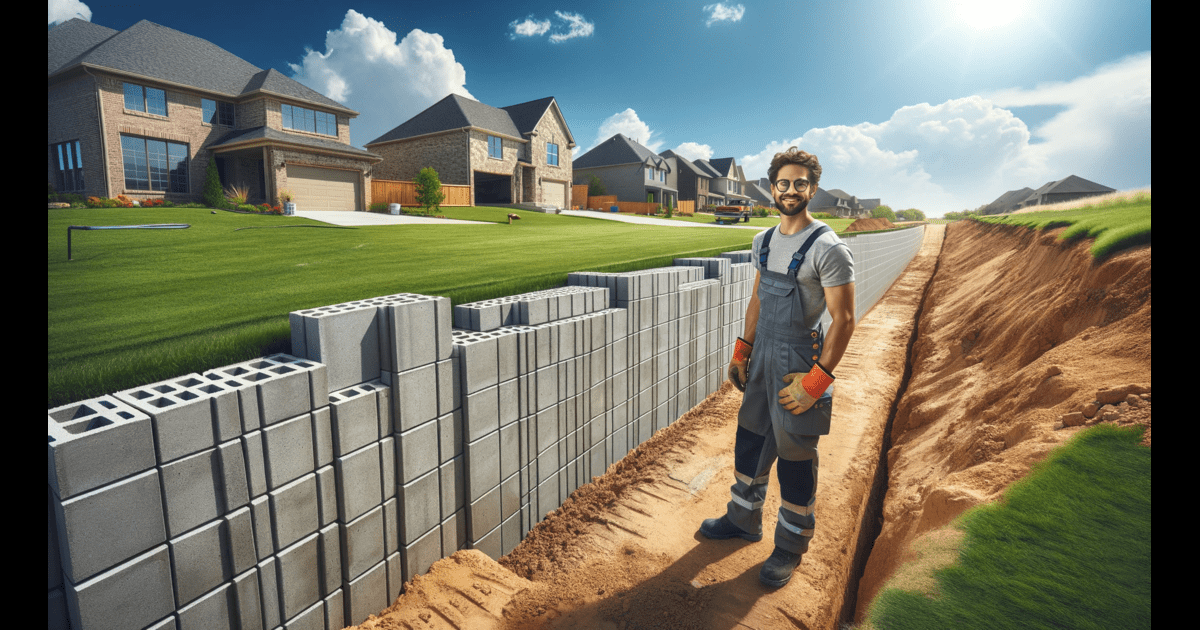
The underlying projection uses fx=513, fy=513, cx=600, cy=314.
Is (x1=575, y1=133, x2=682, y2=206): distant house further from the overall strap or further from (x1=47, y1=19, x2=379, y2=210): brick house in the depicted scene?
the overall strap

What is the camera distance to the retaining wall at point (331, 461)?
82.6 inches

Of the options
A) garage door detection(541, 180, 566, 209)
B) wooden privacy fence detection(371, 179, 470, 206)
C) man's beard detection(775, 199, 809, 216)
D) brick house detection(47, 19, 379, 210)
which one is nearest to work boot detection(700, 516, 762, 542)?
man's beard detection(775, 199, 809, 216)

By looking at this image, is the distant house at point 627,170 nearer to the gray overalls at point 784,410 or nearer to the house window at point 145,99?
the house window at point 145,99

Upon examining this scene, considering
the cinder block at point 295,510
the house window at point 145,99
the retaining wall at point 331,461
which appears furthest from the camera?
the house window at point 145,99

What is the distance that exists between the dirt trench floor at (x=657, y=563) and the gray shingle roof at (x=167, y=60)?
2732 centimetres

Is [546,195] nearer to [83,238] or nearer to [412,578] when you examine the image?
[83,238]

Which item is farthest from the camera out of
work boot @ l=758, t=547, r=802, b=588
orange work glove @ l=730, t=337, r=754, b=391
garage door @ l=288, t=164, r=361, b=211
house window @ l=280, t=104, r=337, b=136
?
house window @ l=280, t=104, r=337, b=136

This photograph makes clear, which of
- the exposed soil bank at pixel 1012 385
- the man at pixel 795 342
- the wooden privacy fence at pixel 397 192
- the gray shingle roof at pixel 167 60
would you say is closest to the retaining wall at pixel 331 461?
the man at pixel 795 342

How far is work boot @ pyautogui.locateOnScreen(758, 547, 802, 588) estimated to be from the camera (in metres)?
3.62

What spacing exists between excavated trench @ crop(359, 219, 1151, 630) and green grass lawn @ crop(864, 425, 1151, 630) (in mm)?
269

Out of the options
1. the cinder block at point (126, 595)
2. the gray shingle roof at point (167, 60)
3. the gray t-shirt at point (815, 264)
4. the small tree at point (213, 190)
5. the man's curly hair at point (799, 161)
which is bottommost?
the cinder block at point (126, 595)

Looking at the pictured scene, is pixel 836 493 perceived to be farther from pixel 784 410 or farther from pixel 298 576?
pixel 298 576

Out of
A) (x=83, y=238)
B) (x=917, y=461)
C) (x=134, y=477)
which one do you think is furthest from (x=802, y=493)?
(x=83, y=238)
